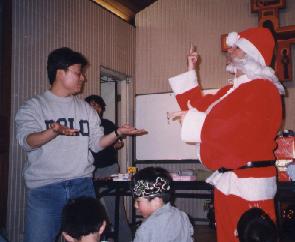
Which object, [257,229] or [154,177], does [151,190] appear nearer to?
[154,177]

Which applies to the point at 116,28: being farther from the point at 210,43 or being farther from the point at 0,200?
the point at 0,200

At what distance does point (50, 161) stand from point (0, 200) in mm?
1421

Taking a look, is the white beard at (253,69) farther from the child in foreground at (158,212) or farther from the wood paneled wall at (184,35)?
the wood paneled wall at (184,35)

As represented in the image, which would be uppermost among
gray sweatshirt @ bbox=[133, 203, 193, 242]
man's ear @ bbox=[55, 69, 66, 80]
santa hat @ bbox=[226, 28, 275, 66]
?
santa hat @ bbox=[226, 28, 275, 66]

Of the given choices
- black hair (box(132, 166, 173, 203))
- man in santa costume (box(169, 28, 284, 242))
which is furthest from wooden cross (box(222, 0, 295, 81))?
black hair (box(132, 166, 173, 203))

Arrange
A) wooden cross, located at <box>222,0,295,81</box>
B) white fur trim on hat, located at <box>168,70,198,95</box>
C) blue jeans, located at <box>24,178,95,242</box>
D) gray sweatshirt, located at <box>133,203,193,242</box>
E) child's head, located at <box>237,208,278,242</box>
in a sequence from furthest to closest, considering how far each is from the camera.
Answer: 1. wooden cross, located at <box>222,0,295,81</box>
2. white fur trim on hat, located at <box>168,70,198,95</box>
3. blue jeans, located at <box>24,178,95,242</box>
4. gray sweatshirt, located at <box>133,203,193,242</box>
5. child's head, located at <box>237,208,278,242</box>

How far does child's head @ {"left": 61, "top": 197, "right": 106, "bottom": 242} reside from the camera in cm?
152

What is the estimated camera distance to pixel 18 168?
3.31m

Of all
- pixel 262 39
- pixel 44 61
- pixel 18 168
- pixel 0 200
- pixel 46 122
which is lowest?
pixel 0 200

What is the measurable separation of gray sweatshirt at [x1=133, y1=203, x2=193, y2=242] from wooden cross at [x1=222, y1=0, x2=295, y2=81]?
3.54 meters

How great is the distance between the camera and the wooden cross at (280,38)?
4.71m

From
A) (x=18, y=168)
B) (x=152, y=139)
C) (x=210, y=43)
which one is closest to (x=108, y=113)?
(x=152, y=139)

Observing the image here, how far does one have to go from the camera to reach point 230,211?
1.60m

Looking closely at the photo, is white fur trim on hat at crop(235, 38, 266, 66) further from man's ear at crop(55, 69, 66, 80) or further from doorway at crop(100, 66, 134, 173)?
doorway at crop(100, 66, 134, 173)
